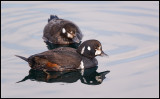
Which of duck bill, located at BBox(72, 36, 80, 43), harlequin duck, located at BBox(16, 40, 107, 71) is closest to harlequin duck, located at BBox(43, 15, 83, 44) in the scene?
duck bill, located at BBox(72, 36, 80, 43)

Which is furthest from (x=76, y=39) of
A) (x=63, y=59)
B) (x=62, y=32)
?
(x=63, y=59)

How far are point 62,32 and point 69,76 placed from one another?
11.3 ft

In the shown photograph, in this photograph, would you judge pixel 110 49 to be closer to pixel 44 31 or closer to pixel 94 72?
pixel 94 72

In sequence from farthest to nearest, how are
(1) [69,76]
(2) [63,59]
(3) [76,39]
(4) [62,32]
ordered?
(4) [62,32], (3) [76,39], (2) [63,59], (1) [69,76]

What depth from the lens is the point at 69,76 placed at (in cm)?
1212

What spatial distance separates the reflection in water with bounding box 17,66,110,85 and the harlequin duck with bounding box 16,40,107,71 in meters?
0.12

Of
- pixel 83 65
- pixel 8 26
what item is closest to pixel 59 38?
pixel 8 26

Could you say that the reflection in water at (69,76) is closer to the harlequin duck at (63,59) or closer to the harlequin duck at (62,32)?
the harlequin duck at (63,59)

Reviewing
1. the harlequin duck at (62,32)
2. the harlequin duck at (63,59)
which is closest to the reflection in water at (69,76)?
the harlequin duck at (63,59)

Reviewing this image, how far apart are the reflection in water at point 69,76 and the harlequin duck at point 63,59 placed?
12 cm

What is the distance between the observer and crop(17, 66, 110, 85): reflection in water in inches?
464

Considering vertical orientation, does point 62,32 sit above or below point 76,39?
above

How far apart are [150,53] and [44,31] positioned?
3.70 metres

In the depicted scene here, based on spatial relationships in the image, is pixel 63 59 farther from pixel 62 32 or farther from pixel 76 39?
pixel 62 32
